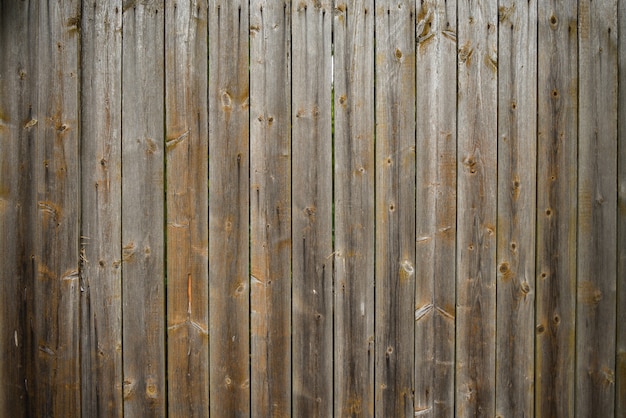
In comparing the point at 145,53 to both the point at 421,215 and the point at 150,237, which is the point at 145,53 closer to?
the point at 150,237

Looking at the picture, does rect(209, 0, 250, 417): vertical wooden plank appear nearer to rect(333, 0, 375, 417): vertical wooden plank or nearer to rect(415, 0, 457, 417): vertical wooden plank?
rect(333, 0, 375, 417): vertical wooden plank

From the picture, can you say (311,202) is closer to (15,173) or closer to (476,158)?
(476,158)

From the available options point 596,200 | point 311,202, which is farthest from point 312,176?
point 596,200

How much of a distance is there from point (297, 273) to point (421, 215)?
0.47m

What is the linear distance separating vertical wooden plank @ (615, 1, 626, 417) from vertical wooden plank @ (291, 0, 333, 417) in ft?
3.32

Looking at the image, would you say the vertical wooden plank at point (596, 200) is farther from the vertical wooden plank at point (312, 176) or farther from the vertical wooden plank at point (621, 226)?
the vertical wooden plank at point (312, 176)

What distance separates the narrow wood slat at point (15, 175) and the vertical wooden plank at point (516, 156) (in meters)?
1.64

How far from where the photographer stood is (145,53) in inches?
60.5

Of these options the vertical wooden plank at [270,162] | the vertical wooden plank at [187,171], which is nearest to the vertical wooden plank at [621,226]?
the vertical wooden plank at [270,162]

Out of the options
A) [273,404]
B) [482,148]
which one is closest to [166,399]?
[273,404]

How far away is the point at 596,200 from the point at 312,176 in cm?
99

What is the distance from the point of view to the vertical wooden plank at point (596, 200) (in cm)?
154

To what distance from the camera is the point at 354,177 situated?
1.52 m

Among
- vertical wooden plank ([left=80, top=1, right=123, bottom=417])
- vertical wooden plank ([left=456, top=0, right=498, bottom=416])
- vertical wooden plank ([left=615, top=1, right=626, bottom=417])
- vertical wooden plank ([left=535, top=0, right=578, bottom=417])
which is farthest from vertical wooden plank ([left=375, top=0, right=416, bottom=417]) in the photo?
vertical wooden plank ([left=80, top=1, right=123, bottom=417])
